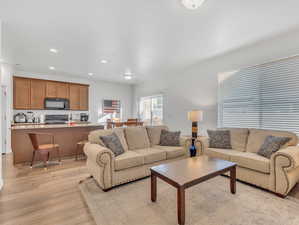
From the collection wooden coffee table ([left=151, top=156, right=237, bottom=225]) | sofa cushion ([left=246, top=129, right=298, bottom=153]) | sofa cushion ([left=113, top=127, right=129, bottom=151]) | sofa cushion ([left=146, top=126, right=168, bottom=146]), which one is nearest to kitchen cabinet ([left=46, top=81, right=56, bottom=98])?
sofa cushion ([left=113, top=127, right=129, bottom=151])

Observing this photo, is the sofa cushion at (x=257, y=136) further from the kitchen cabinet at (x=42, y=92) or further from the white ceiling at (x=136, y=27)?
the kitchen cabinet at (x=42, y=92)

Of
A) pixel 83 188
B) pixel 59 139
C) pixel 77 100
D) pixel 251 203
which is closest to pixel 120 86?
pixel 77 100

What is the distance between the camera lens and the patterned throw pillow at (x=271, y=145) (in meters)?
2.37

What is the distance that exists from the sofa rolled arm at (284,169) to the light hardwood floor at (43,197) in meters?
2.48

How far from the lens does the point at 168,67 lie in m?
4.60

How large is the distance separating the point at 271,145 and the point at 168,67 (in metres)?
3.26

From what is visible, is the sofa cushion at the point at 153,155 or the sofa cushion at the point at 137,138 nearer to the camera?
the sofa cushion at the point at 153,155

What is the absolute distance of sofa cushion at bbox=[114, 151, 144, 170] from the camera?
7.72 ft

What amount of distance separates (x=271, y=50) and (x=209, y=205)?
311 cm

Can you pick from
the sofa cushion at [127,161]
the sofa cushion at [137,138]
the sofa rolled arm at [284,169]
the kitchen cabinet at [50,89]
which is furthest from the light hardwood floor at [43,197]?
the kitchen cabinet at [50,89]

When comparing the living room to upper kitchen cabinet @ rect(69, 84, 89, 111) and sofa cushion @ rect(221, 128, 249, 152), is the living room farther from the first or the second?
upper kitchen cabinet @ rect(69, 84, 89, 111)

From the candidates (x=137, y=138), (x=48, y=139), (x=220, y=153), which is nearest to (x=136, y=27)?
(x=137, y=138)

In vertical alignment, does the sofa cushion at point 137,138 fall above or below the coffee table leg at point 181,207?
above

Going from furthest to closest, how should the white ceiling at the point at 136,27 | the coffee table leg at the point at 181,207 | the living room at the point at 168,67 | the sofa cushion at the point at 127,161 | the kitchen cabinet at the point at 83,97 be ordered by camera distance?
the kitchen cabinet at the point at 83,97 → the sofa cushion at the point at 127,161 → the white ceiling at the point at 136,27 → the living room at the point at 168,67 → the coffee table leg at the point at 181,207
